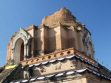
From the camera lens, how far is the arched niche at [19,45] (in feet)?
90.9

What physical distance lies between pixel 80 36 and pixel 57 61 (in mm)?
6300

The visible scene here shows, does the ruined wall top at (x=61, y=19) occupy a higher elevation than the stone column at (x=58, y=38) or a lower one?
higher

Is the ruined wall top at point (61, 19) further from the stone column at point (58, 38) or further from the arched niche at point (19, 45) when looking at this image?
the arched niche at point (19, 45)

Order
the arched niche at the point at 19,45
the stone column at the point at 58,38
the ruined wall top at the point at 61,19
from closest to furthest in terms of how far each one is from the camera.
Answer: the stone column at the point at 58,38 < the arched niche at the point at 19,45 < the ruined wall top at the point at 61,19

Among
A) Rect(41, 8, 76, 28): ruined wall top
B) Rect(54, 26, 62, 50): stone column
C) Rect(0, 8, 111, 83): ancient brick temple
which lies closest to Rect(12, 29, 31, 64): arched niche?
Rect(0, 8, 111, 83): ancient brick temple

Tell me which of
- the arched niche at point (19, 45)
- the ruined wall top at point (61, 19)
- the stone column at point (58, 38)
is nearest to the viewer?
the stone column at point (58, 38)

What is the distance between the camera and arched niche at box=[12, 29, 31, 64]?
27.7 meters

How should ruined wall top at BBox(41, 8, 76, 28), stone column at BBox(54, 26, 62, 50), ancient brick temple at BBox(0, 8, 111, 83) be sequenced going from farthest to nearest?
ruined wall top at BBox(41, 8, 76, 28) < stone column at BBox(54, 26, 62, 50) < ancient brick temple at BBox(0, 8, 111, 83)

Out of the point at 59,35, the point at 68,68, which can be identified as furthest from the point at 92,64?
the point at 59,35

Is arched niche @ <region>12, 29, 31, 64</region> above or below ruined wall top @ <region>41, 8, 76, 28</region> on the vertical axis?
below

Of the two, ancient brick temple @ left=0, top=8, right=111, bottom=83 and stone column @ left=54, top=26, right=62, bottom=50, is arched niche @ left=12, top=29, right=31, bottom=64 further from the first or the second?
stone column @ left=54, top=26, right=62, bottom=50

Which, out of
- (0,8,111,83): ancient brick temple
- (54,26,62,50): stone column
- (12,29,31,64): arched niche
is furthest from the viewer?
(12,29,31,64): arched niche

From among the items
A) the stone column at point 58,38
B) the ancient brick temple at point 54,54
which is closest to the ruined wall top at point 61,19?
the ancient brick temple at point 54,54

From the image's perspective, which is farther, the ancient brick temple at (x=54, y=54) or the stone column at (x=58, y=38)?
the stone column at (x=58, y=38)
